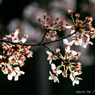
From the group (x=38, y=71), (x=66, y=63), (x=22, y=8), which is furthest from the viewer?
(x=22, y=8)

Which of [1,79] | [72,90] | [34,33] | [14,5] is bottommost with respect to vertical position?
[72,90]

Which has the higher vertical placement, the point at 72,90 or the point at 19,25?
the point at 19,25

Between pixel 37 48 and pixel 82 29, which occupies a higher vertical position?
pixel 37 48

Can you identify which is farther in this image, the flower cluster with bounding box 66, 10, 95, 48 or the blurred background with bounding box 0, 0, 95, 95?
the blurred background with bounding box 0, 0, 95, 95

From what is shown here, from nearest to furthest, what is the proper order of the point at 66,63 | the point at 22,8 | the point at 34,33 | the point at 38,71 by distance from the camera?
the point at 66,63
the point at 38,71
the point at 34,33
the point at 22,8

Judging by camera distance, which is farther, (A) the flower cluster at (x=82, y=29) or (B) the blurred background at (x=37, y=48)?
(B) the blurred background at (x=37, y=48)

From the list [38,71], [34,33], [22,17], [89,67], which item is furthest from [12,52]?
[89,67]

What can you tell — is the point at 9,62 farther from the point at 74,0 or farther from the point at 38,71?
the point at 74,0

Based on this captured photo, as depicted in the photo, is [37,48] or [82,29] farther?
[37,48]
